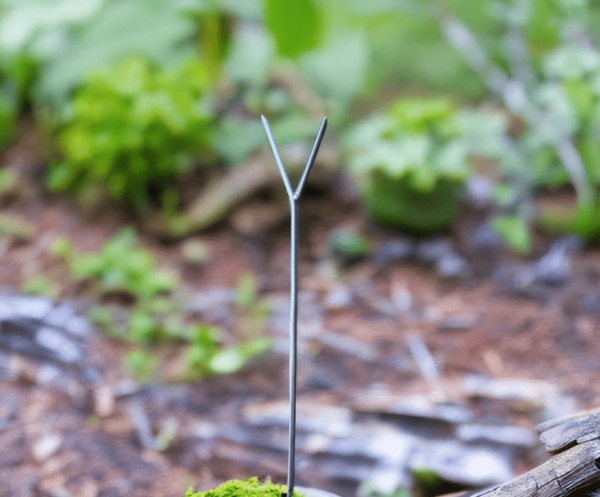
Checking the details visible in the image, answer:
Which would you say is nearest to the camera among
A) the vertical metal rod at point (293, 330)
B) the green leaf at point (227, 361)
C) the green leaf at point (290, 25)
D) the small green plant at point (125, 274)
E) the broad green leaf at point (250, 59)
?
the vertical metal rod at point (293, 330)

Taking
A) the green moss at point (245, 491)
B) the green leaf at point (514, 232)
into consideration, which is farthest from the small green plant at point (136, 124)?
the green moss at point (245, 491)

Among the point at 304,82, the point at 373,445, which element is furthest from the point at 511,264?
the point at 304,82

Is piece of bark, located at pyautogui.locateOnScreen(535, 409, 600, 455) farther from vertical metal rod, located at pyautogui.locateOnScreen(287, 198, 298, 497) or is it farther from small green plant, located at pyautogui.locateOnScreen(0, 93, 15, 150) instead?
small green plant, located at pyautogui.locateOnScreen(0, 93, 15, 150)

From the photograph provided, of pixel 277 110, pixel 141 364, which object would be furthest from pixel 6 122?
pixel 141 364

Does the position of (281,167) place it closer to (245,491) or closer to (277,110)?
(245,491)

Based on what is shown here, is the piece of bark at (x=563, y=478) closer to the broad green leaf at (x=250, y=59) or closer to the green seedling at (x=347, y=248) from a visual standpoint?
the green seedling at (x=347, y=248)

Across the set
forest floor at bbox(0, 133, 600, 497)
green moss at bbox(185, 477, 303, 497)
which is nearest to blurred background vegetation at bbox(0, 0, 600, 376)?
forest floor at bbox(0, 133, 600, 497)
